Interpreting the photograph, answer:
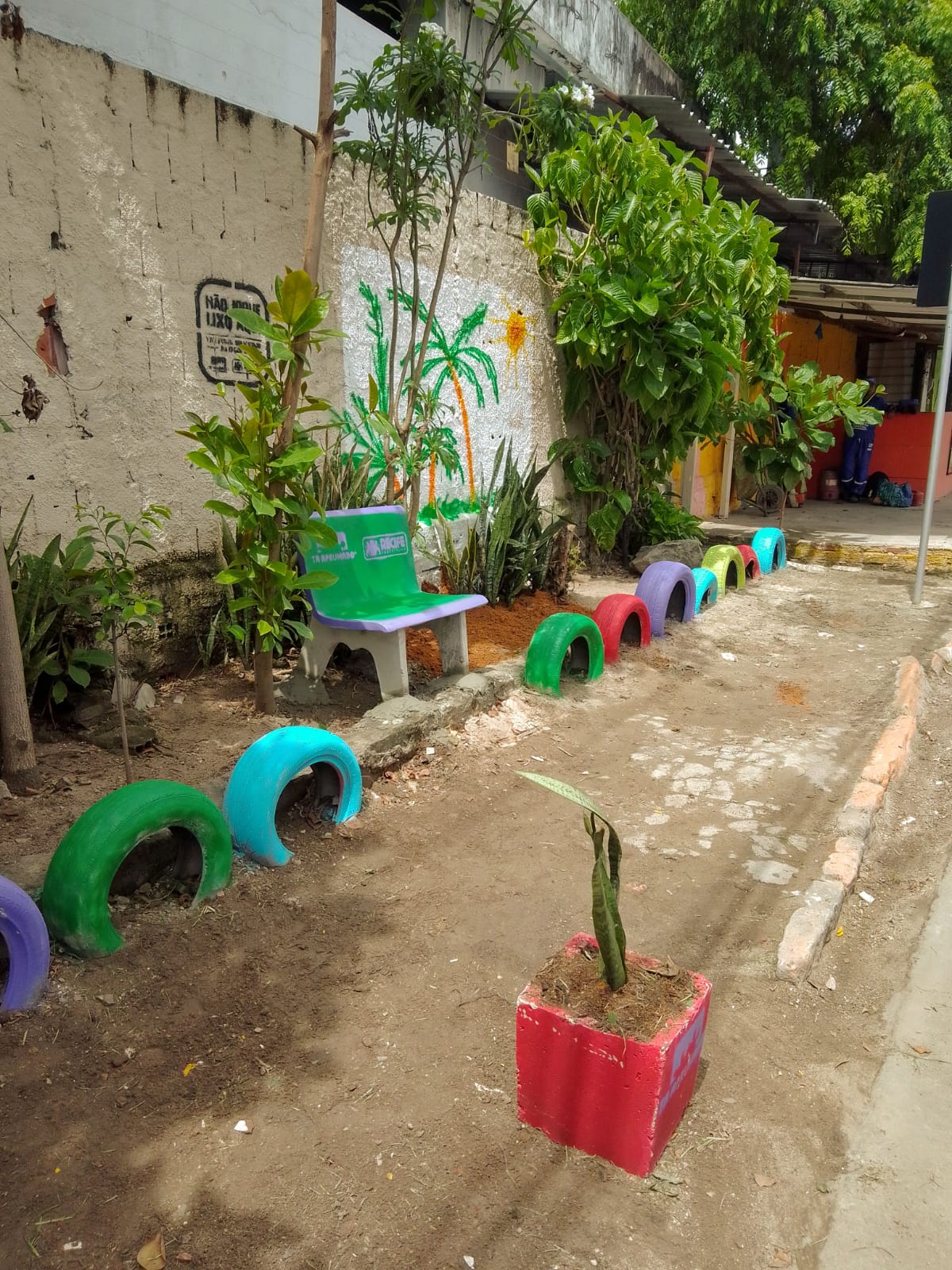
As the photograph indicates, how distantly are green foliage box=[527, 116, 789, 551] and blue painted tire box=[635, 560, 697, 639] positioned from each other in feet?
3.88

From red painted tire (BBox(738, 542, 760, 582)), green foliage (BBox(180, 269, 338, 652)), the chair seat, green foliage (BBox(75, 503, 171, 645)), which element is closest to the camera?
green foliage (BBox(180, 269, 338, 652))

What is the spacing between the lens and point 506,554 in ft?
19.8

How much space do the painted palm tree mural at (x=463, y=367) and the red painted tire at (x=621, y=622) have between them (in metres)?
1.38

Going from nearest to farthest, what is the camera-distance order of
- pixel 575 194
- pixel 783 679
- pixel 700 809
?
pixel 700 809, pixel 783 679, pixel 575 194

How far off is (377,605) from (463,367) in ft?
8.28

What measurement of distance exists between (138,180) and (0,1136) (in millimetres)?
3610

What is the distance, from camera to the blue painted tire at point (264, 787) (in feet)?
9.58

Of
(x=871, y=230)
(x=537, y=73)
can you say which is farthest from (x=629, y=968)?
(x=871, y=230)

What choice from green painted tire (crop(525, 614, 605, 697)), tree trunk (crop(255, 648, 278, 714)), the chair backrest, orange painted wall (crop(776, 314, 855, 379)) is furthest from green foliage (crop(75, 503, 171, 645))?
orange painted wall (crop(776, 314, 855, 379))

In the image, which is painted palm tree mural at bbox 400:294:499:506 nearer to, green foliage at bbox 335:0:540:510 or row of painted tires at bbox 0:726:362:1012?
green foliage at bbox 335:0:540:510

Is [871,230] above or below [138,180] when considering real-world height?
above

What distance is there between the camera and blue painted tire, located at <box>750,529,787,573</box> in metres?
8.09

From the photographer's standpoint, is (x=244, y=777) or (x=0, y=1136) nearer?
(x=0, y=1136)

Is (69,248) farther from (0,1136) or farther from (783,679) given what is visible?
(783,679)
